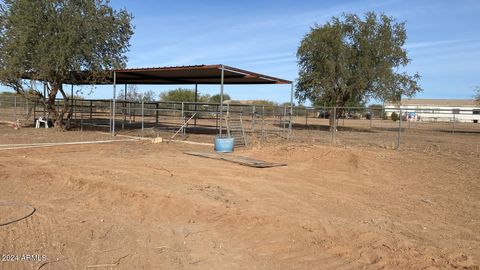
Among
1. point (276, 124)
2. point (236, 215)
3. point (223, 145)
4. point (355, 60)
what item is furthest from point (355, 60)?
point (236, 215)

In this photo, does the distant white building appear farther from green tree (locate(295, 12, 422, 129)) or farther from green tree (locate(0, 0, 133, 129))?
→ green tree (locate(0, 0, 133, 129))

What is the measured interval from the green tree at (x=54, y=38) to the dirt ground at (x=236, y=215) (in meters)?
9.43

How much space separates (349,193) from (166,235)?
4.37 meters

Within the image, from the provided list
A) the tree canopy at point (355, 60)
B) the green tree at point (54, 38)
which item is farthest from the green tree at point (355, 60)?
the green tree at point (54, 38)

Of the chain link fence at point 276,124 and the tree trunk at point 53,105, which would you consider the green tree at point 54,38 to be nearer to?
the tree trunk at point 53,105

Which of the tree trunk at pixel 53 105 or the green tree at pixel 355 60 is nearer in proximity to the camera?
the tree trunk at pixel 53 105

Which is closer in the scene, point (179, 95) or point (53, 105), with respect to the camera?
point (53, 105)

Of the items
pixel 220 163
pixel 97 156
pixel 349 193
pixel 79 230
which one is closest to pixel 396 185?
pixel 349 193

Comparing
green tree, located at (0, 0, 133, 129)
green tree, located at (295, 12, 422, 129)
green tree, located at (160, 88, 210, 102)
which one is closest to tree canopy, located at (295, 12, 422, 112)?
green tree, located at (295, 12, 422, 129)

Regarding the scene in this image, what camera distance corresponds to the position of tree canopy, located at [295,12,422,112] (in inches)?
1288

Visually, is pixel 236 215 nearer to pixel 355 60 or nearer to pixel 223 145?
pixel 223 145

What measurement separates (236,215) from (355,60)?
93.2 ft

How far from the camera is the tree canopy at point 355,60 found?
32719 mm

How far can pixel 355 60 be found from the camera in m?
33.1
